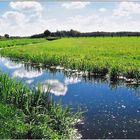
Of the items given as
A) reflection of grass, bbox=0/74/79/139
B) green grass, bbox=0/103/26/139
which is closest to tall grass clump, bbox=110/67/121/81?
reflection of grass, bbox=0/74/79/139

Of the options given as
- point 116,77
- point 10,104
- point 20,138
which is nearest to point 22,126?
point 20,138

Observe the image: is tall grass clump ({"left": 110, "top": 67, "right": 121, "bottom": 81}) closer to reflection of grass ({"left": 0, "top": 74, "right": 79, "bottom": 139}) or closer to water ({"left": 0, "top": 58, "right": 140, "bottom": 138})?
water ({"left": 0, "top": 58, "right": 140, "bottom": 138})

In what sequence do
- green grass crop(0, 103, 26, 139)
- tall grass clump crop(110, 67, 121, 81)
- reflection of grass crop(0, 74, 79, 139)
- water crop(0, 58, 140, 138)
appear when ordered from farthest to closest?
tall grass clump crop(110, 67, 121, 81)
water crop(0, 58, 140, 138)
reflection of grass crop(0, 74, 79, 139)
green grass crop(0, 103, 26, 139)

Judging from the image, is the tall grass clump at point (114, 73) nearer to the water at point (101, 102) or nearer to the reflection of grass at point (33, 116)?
the water at point (101, 102)

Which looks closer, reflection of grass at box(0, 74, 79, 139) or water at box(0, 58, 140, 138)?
reflection of grass at box(0, 74, 79, 139)

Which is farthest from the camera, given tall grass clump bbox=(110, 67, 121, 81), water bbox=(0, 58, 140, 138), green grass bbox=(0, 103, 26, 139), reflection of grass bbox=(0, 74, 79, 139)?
tall grass clump bbox=(110, 67, 121, 81)

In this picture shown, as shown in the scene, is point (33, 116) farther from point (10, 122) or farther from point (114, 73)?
point (114, 73)

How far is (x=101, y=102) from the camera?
13625 mm

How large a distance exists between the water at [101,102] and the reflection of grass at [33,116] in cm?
58

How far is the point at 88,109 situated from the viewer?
41.2 feet

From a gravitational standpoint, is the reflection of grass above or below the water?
above

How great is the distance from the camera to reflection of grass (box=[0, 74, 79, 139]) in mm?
9016

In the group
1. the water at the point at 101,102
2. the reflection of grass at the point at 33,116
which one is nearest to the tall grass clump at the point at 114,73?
the water at the point at 101,102

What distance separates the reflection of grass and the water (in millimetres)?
579
